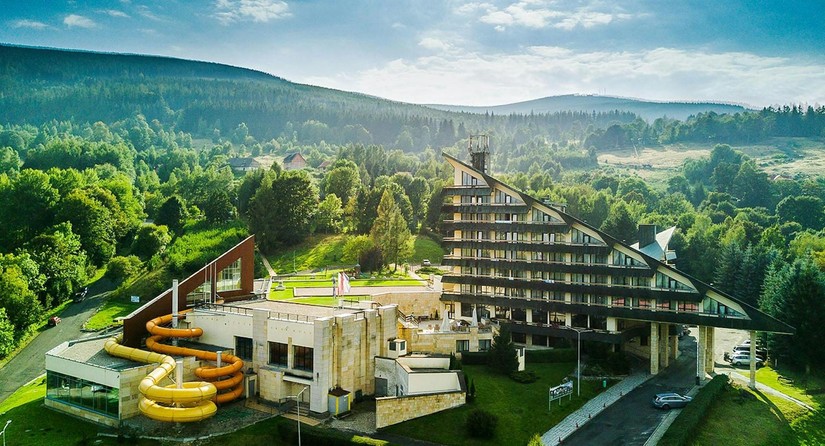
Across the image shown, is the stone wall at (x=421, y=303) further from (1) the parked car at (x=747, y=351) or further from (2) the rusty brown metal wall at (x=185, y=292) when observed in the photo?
(1) the parked car at (x=747, y=351)

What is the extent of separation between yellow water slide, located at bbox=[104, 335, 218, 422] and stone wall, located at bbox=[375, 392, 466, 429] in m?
13.2

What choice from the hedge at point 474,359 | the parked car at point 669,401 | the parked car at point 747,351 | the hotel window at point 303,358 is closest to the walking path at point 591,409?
the parked car at point 669,401

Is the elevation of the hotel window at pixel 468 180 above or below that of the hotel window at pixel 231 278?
above

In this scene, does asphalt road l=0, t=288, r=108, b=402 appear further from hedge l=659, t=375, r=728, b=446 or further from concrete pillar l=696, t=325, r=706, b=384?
concrete pillar l=696, t=325, r=706, b=384

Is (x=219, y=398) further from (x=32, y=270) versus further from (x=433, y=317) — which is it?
(x=32, y=270)

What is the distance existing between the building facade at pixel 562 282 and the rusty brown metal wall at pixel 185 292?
23.6 meters

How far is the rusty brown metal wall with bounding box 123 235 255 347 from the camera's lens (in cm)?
5969

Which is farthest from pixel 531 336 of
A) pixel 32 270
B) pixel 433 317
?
pixel 32 270

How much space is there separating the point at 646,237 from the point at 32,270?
7725cm

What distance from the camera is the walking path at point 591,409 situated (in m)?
47.9

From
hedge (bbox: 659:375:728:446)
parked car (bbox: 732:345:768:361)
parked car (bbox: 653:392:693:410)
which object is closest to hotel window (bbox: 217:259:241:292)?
parked car (bbox: 653:392:693:410)

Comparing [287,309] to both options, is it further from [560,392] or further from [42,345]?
[42,345]

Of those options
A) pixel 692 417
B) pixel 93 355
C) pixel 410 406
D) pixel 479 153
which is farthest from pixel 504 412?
pixel 479 153

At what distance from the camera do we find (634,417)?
52.1 m
